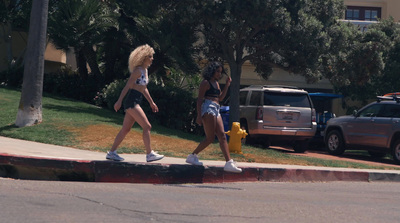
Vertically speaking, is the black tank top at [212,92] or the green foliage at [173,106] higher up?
the black tank top at [212,92]

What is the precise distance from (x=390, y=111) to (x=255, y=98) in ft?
11.9

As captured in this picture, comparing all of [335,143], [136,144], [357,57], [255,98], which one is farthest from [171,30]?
[136,144]

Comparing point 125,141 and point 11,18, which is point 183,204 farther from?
point 11,18

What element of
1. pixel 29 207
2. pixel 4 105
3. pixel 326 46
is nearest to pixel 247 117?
pixel 326 46

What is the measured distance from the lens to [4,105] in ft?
55.3

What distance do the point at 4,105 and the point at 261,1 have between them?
721 centimetres

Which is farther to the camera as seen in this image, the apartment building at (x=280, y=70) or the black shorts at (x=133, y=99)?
the apartment building at (x=280, y=70)

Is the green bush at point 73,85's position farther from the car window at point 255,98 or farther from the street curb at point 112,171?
the street curb at point 112,171

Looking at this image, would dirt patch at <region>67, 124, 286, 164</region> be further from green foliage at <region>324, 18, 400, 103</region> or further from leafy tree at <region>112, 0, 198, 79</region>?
green foliage at <region>324, 18, 400, 103</region>

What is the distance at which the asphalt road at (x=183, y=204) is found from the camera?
20.9ft

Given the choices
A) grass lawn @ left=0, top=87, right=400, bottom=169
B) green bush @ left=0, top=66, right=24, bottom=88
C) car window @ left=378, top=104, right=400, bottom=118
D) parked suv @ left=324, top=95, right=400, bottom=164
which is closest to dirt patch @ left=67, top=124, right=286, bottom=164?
grass lawn @ left=0, top=87, right=400, bottom=169

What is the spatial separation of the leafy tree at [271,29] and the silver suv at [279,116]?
0.75 meters

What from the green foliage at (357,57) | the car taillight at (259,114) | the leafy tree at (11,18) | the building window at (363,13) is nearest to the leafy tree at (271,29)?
the car taillight at (259,114)

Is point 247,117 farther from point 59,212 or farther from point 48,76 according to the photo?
point 59,212
